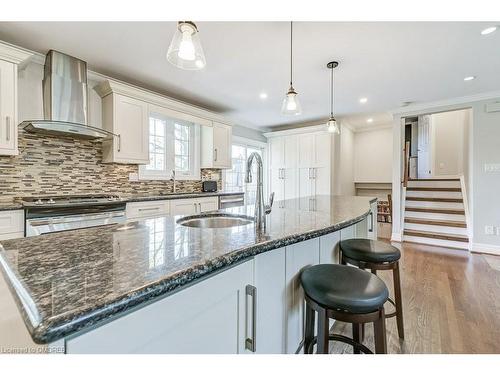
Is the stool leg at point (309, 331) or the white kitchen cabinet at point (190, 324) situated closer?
the white kitchen cabinet at point (190, 324)

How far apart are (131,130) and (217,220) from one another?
215 cm

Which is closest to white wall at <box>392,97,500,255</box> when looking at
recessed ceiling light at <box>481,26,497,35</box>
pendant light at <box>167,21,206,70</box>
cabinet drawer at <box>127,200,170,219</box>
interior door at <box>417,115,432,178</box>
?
recessed ceiling light at <box>481,26,497,35</box>

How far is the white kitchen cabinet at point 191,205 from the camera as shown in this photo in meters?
3.21

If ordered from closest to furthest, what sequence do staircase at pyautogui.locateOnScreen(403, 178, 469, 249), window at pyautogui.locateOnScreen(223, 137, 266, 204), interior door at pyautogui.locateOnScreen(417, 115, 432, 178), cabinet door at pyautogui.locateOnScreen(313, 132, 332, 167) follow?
staircase at pyautogui.locateOnScreen(403, 178, 469, 249), cabinet door at pyautogui.locateOnScreen(313, 132, 332, 167), window at pyautogui.locateOnScreen(223, 137, 266, 204), interior door at pyautogui.locateOnScreen(417, 115, 432, 178)

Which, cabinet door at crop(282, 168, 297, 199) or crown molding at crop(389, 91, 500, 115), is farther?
cabinet door at crop(282, 168, 297, 199)

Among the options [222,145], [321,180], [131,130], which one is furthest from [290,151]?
[131,130]

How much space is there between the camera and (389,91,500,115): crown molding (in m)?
3.67

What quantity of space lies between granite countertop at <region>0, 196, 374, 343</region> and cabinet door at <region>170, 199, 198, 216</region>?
2.05m

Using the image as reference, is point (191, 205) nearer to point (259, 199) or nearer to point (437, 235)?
point (259, 199)

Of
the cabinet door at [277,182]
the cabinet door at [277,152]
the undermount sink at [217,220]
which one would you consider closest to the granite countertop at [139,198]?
the undermount sink at [217,220]

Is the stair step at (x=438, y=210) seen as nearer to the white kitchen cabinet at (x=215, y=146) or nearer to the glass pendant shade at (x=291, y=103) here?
the white kitchen cabinet at (x=215, y=146)

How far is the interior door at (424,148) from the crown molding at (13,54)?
8.16 metres

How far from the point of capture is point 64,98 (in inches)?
97.3

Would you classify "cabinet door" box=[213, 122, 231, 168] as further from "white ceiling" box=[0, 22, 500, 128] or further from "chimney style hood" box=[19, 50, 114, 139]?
"chimney style hood" box=[19, 50, 114, 139]
